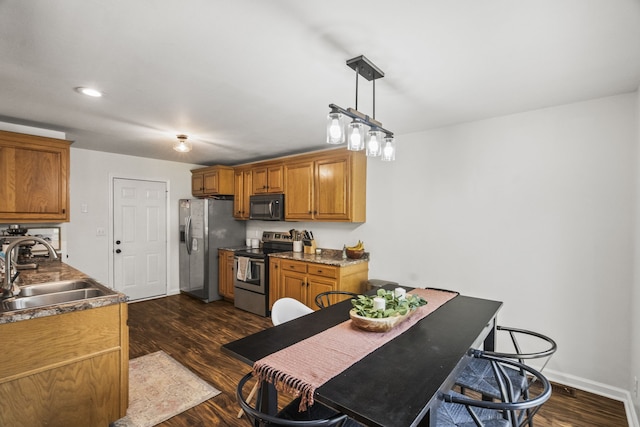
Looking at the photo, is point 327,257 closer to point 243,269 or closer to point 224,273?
point 243,269

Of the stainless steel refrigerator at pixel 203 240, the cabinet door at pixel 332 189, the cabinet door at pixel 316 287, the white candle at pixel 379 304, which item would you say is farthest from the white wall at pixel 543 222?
the stainless steel refrigerator at pixel 203 240

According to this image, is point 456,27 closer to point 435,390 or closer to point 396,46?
point 396,46

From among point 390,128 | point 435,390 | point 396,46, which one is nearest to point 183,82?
point 396,46

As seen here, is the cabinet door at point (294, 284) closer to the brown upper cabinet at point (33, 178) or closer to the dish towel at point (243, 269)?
the dish towel at point (243, 269)

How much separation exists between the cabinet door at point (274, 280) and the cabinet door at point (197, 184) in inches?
82.9

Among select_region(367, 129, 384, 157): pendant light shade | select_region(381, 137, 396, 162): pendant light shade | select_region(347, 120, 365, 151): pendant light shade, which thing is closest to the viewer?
select_region(347, 120, 365, 151): pendant light shade

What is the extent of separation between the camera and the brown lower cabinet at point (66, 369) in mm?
1652

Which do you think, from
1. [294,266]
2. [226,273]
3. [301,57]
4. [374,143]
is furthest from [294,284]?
[301,57]

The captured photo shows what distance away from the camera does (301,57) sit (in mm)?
1802

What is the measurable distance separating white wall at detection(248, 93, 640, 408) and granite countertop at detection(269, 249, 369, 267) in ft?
1.90

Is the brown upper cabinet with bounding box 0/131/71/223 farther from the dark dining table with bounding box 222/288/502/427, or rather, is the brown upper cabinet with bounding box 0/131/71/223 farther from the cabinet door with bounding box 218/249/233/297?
the dark dining table with bounding box 222/288/502/427

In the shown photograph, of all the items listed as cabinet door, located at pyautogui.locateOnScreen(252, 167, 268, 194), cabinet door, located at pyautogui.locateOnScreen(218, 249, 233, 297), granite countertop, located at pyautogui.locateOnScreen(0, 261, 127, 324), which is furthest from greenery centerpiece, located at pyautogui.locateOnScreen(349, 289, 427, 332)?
cabinet door, located at pyautogui.locateOnScreen(218, 249, 233, 297)

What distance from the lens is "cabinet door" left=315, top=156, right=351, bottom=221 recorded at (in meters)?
3.74

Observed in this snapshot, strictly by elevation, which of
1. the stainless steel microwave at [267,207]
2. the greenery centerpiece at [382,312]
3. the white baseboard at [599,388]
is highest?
the stainless steel microwave at [267,207]
